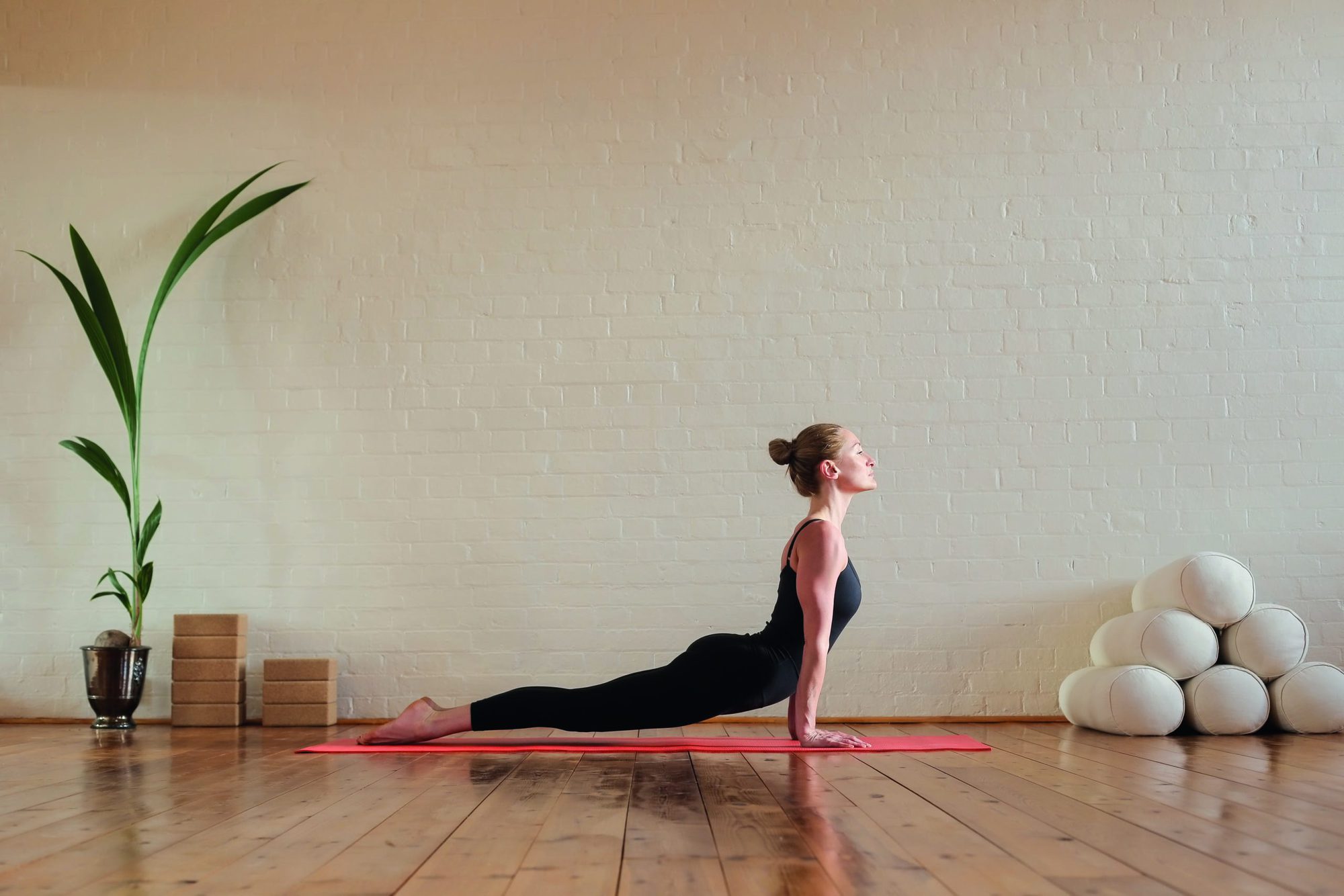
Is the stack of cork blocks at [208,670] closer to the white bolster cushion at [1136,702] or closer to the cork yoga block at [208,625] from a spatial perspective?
the cork yoga block at [208,625]

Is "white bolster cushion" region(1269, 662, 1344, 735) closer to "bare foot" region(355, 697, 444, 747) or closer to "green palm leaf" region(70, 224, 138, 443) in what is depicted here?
"bare foot" region(355, 697, 444, 747)

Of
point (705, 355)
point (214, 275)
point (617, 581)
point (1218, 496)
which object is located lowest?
point (617, 581)

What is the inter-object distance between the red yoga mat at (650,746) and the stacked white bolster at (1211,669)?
597mm

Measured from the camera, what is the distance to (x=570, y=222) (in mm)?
4742

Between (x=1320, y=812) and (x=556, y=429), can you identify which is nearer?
(x=1320, y=812)

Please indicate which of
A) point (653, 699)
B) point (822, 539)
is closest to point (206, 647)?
point (653, 699)

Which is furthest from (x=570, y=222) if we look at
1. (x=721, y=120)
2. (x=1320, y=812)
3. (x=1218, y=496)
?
(x=1320, y=812)

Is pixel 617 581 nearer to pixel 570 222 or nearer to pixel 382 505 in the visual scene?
pixel 382 505

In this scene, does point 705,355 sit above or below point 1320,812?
above

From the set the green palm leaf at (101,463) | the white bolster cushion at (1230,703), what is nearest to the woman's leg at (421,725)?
the green palm leaf at (101,463)

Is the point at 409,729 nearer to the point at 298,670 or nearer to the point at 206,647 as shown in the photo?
the point at 298,670

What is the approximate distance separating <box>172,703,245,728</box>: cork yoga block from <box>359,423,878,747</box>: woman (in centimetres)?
127

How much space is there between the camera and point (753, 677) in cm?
331

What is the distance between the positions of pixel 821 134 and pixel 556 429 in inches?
66.2
